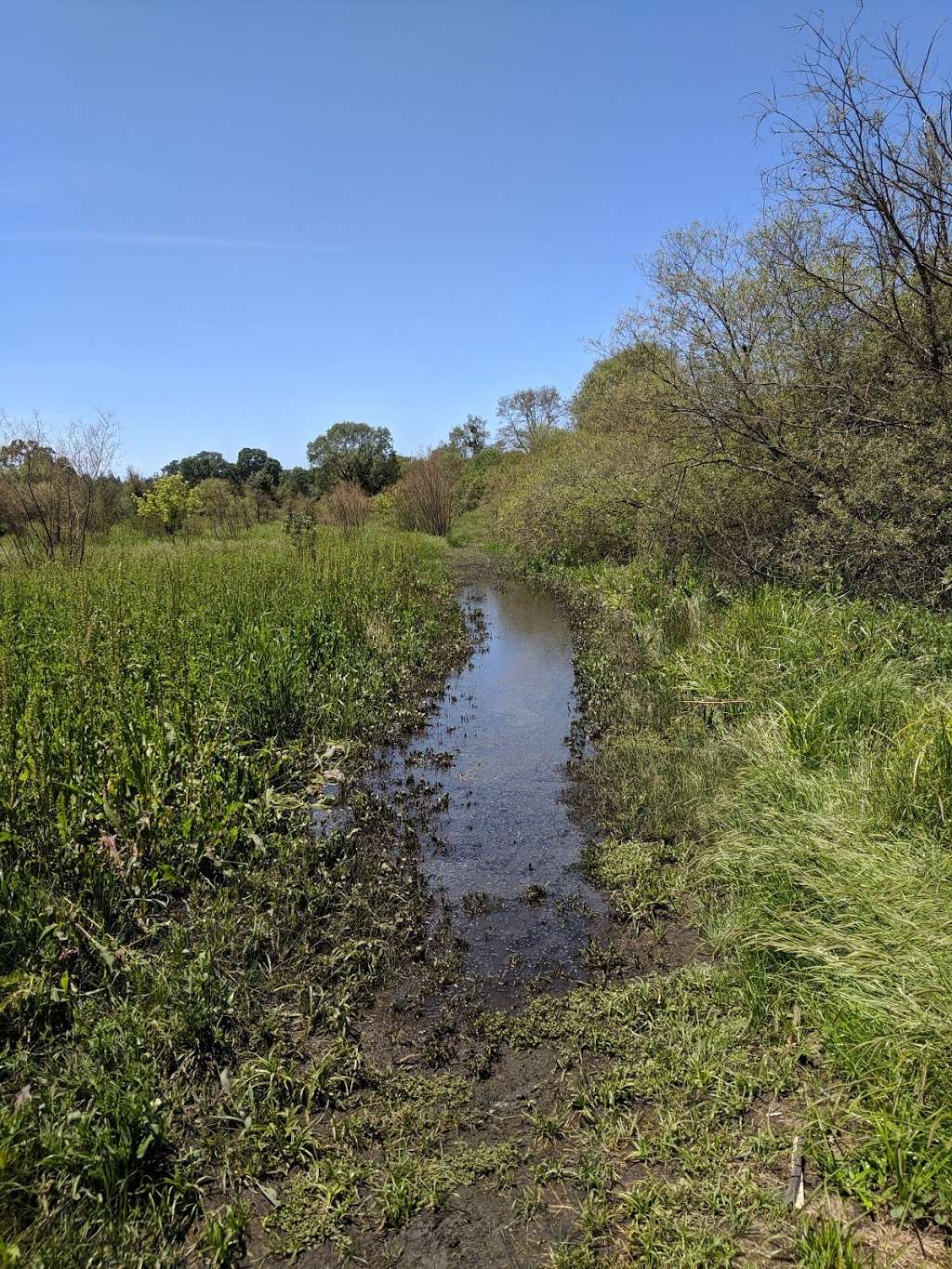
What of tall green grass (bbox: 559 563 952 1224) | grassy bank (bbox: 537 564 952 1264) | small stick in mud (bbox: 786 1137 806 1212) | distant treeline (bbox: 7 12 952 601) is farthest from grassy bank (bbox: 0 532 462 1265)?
distant treeline (bbox: 7 12 952 601)

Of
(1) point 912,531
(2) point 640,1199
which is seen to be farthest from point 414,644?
(2) point 640,1199

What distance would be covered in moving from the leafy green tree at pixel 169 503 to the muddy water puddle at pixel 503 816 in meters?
14.8

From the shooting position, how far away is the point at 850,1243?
1822mm

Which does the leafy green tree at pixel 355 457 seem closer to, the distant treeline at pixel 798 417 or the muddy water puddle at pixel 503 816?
the distant treeline at pixel 798 417

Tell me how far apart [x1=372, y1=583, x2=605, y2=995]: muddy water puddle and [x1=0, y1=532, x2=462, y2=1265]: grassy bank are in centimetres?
40

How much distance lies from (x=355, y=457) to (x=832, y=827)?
40065 millimetres

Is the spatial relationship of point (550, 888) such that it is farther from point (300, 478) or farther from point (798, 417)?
point (300, 478)

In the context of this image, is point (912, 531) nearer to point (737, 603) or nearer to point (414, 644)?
point (737, 603)

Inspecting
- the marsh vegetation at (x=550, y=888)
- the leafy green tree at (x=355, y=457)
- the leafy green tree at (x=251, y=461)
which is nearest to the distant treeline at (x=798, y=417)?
the marsh vegetation at (x=550, y=888)

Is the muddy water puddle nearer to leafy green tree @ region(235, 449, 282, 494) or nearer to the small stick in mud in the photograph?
the small stick in mud

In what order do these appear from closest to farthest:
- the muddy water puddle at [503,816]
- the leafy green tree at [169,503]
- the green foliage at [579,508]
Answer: the muddy water puddle at [503,816], the green foliage at [579,508], the leafy green tree at [169,503]

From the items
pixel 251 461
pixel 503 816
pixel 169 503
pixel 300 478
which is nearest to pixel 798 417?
pixel 503 816

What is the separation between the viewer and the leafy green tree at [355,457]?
1560 inches

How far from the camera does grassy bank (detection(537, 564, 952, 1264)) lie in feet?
6.68
